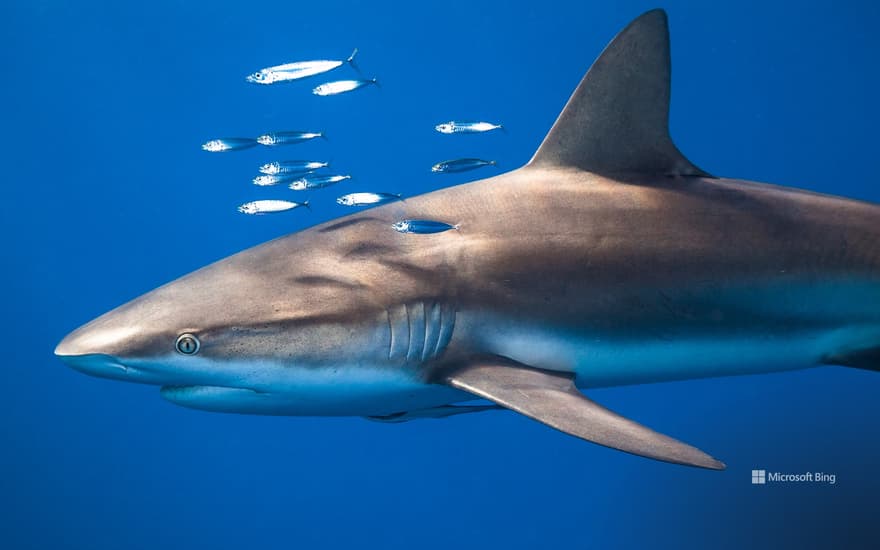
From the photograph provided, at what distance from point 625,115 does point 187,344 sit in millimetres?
2030

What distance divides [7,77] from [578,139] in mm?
9000

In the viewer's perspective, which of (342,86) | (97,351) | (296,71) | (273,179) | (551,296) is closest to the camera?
(97,351)

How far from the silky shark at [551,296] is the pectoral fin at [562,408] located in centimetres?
1

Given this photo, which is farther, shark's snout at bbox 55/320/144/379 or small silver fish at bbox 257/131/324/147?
small silver fish at bbox 257/131/324/147

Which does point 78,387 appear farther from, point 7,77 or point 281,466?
point 7,77

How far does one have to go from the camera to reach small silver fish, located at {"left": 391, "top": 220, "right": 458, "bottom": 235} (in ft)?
8.38

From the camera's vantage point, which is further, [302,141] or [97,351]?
[302,141]

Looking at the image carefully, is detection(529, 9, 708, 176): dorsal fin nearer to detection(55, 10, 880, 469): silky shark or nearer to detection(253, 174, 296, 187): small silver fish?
detection(55, 10, 880, 469): silky shark

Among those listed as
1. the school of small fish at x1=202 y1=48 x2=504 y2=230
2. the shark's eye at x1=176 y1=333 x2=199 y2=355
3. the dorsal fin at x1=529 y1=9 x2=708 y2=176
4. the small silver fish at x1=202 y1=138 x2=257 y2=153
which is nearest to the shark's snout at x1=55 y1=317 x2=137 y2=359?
the shark's eye at x1=176 y1=333 x2=199 y2=355

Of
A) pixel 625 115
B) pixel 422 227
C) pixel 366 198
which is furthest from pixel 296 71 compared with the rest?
pixel 625 115

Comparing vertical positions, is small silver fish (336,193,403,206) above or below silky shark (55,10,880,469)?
above

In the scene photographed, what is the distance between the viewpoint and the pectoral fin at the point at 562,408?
173 cm

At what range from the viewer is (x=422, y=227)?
8.39ft

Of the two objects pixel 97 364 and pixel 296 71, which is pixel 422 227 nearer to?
pixel 97 364
